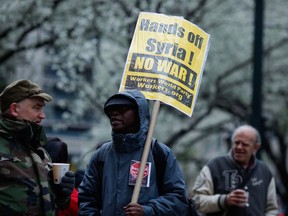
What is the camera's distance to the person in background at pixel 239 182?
24.0 ft

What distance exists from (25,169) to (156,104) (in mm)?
1150

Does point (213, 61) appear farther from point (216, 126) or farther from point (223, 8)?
point (216, 126)

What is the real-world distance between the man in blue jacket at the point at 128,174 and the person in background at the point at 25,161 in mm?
217

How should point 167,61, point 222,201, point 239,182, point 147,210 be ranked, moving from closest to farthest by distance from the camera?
point 147,210 < point 167,61 < point 222,201 < point 239,182

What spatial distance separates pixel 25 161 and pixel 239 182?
3061mm

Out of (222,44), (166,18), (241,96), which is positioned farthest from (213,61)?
(166,18)

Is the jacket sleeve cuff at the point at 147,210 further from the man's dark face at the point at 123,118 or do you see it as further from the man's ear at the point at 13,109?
the man's ear at the point at 13,109

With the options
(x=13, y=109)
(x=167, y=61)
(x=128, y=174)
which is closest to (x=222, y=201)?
(x=167, y=61)

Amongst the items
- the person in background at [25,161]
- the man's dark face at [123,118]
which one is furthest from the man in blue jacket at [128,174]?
the person in background at [25,161]

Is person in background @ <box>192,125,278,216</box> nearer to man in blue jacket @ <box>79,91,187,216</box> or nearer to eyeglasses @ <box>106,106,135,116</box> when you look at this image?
man in blue jacket @ <box>79,91,187,216</box>

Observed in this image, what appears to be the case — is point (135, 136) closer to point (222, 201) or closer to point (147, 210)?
point (147, 210)

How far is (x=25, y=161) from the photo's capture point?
192 inches

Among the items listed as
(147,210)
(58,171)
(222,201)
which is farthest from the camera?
(222,201)

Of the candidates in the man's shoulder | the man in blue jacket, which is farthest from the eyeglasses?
the man's shoulder
